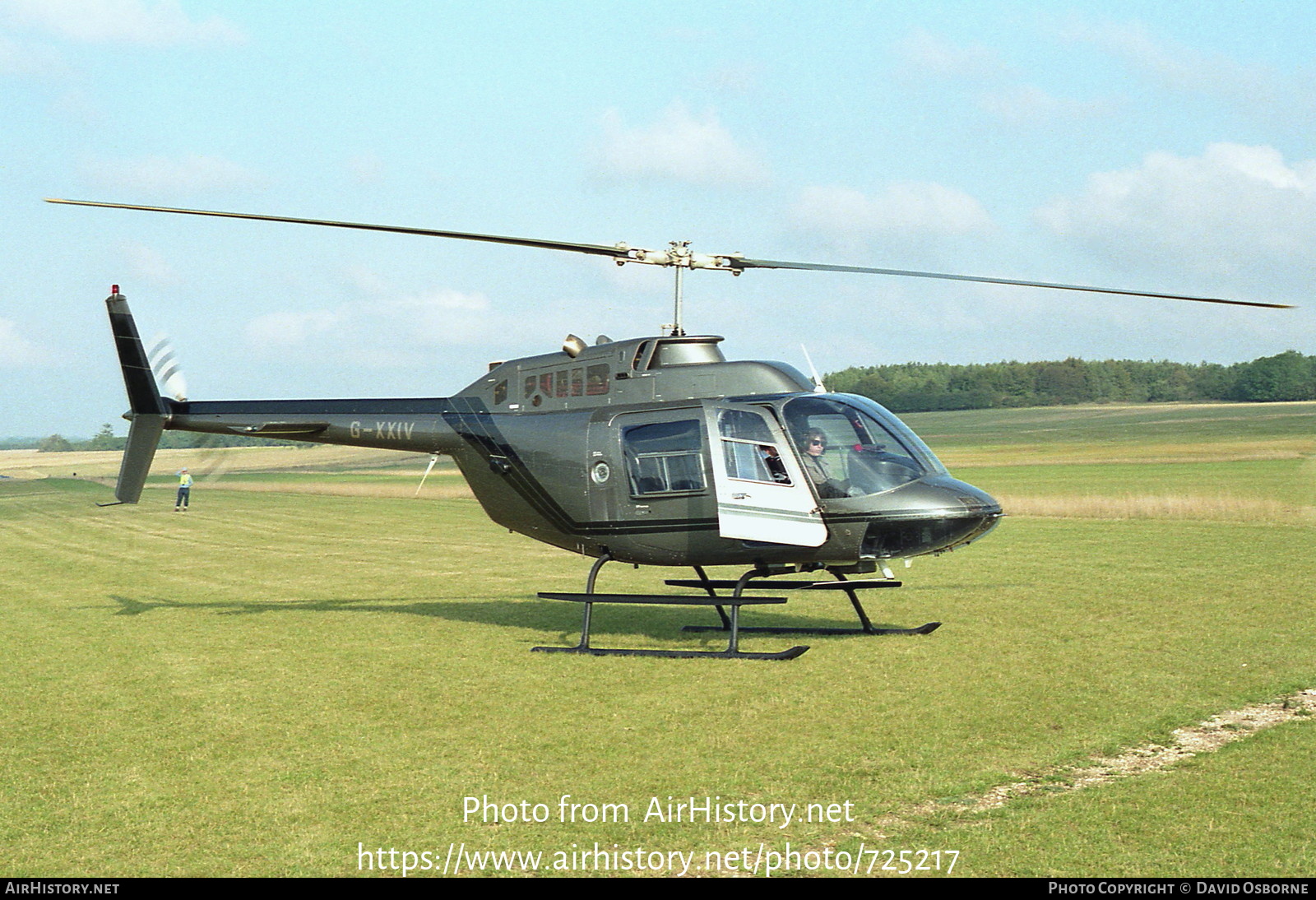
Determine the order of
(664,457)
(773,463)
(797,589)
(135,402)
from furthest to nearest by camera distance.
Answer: (135,402)
(797,589)
(664,457)
(773,463)

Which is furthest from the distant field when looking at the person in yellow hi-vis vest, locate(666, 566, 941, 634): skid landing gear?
locate(666, 566, 941, 634): skid landing gear

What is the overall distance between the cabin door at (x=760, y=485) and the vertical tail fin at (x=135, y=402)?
808cm

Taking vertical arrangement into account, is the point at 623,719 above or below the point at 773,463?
below

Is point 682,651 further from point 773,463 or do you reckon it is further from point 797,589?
point 773,463

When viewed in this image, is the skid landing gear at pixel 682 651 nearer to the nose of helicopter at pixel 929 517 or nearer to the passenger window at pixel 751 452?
the passenger window at pixel 751 452

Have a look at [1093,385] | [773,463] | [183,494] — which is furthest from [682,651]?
[1093,385]

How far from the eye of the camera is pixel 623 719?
9172mm

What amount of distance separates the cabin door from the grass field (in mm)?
1394

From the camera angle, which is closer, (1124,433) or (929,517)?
(929,517)

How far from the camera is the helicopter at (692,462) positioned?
37.0 feet

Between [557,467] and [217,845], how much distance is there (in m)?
6.85

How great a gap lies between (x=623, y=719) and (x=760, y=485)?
3.27 metres

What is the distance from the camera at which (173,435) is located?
1520 cm

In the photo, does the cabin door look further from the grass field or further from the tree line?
the tree line
